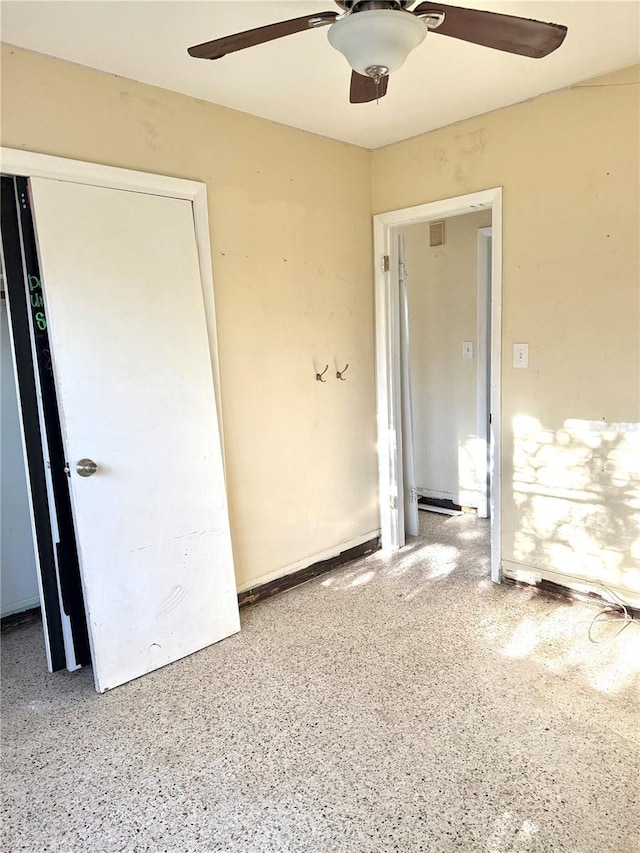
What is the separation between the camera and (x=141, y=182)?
91.5 inches

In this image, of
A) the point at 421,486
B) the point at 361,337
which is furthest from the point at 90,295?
the point at 421,486

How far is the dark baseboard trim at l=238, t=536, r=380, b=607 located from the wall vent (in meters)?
2.21

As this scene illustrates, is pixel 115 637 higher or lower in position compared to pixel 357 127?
lower

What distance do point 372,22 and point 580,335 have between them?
1.77 metres

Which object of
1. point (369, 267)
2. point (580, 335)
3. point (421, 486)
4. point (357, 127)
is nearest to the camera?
point (580, 335)

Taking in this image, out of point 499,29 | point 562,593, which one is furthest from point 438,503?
point 499,29

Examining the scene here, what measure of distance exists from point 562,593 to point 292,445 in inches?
63.5

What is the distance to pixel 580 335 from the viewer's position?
105 inches

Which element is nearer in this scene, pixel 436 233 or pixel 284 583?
pixel 284 583

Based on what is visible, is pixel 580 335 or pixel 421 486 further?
pixel 421 486

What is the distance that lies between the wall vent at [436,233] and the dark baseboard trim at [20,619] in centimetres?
353

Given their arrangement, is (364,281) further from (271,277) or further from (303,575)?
(303,575)

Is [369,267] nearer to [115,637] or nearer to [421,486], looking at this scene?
[421,486]

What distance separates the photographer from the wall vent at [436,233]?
161 inches
